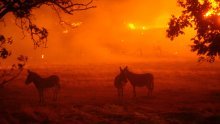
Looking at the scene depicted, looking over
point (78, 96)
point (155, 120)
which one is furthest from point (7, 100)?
point (155, 120)

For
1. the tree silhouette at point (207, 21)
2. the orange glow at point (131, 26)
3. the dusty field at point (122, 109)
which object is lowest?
the dusty field at point (122, 109)

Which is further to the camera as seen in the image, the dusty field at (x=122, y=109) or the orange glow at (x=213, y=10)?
the orange glow at (x=213, y=10)

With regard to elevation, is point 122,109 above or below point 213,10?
below

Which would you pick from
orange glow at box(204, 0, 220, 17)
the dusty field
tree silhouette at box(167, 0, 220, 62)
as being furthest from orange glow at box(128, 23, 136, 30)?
tree silhouette at box(167, 0, 220, 62)

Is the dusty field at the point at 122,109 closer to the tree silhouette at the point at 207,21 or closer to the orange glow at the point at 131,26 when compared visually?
the tree silhouette at the point at 207,21

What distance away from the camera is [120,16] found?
146m

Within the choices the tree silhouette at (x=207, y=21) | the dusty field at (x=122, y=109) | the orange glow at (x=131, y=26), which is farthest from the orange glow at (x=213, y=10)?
the orange glow at (x=131, y=26)

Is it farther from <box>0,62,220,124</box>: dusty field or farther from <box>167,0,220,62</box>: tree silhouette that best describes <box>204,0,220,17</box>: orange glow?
<box>0,62,220,124</box>: dusty field

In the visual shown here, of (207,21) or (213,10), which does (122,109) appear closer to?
(207,21)

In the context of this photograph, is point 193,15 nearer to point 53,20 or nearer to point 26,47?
point 26,47

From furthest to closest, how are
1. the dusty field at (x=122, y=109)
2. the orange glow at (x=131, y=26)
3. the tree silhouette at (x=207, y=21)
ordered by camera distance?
the orange glow at (x=131, y=26) < the tree silhouette at (x=207, y=21) < the dusty field at (x=122, y=109)

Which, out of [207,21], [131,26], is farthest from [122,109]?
A: [131,26]

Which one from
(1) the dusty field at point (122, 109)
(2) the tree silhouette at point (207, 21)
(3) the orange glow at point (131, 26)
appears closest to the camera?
(1) the dusty field at point (122, 109)

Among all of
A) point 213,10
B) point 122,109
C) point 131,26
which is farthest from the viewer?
point 131,26
